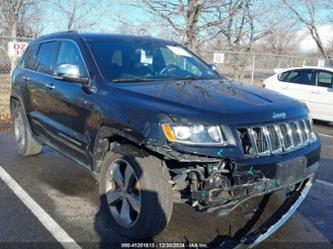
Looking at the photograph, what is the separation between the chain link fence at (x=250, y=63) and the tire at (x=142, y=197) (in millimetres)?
11328

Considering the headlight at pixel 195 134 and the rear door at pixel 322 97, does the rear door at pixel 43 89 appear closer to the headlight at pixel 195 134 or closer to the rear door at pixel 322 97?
the headlight at pixel 195 134

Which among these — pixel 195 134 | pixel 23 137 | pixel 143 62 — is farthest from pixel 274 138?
pixel 23 137

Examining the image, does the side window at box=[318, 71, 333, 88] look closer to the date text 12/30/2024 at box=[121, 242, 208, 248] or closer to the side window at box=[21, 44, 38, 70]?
the side window at box=[21, 44, 38, 70]

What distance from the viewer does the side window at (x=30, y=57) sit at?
5639 millimetres

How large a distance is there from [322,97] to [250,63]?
27.8ft

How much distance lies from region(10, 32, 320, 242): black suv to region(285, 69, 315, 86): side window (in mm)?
6527

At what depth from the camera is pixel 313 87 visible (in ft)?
33.5

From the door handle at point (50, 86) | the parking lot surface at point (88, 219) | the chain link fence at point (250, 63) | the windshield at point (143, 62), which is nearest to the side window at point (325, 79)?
the chain link fence at point (250, 63)

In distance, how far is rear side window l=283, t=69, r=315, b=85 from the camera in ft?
34.0

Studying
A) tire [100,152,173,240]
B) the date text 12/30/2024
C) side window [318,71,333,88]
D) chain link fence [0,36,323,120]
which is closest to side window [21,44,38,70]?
tire [100,152,173,240]

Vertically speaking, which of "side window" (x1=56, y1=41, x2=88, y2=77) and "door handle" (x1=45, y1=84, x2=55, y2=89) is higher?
"side window" (x1=56, y1=41, x2=88, y2=77)

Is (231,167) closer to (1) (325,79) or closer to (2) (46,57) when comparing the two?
(2) (46,57)

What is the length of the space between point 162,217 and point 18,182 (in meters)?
2.59

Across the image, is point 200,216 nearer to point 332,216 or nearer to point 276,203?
point 276,203
